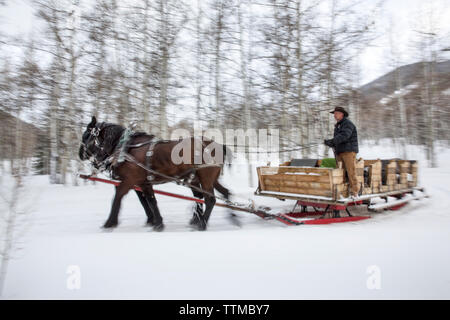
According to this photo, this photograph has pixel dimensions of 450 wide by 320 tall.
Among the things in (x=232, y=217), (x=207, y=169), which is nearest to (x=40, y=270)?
(x=207, y=169)

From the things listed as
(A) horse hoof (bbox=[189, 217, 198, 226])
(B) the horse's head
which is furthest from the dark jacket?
(B) the horse's head

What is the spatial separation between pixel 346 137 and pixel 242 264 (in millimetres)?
2968

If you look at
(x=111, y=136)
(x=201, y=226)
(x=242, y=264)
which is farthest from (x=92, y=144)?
(x=242, y=264)

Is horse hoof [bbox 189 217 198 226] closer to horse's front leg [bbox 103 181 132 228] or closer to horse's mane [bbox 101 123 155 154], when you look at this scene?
horse's front leg [bbox 103 181 132 228]

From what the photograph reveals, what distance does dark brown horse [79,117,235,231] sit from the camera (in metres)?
4.98

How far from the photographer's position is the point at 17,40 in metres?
8.91

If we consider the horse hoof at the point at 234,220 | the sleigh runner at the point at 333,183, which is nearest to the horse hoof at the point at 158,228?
the horse hoof at the point at 234,220

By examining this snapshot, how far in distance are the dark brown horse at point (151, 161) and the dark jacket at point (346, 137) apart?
2137mm

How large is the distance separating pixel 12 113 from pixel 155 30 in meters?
5.48

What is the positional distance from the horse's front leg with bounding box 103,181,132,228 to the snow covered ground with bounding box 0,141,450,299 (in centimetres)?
17

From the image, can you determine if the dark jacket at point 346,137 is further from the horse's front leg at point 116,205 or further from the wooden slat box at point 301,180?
the horse's front leg at point 116,205

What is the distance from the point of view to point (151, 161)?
5.08 m

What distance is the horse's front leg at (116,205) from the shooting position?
4801 mm

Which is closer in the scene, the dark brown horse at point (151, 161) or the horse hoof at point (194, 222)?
the dark brown horse at point (151, 161)
